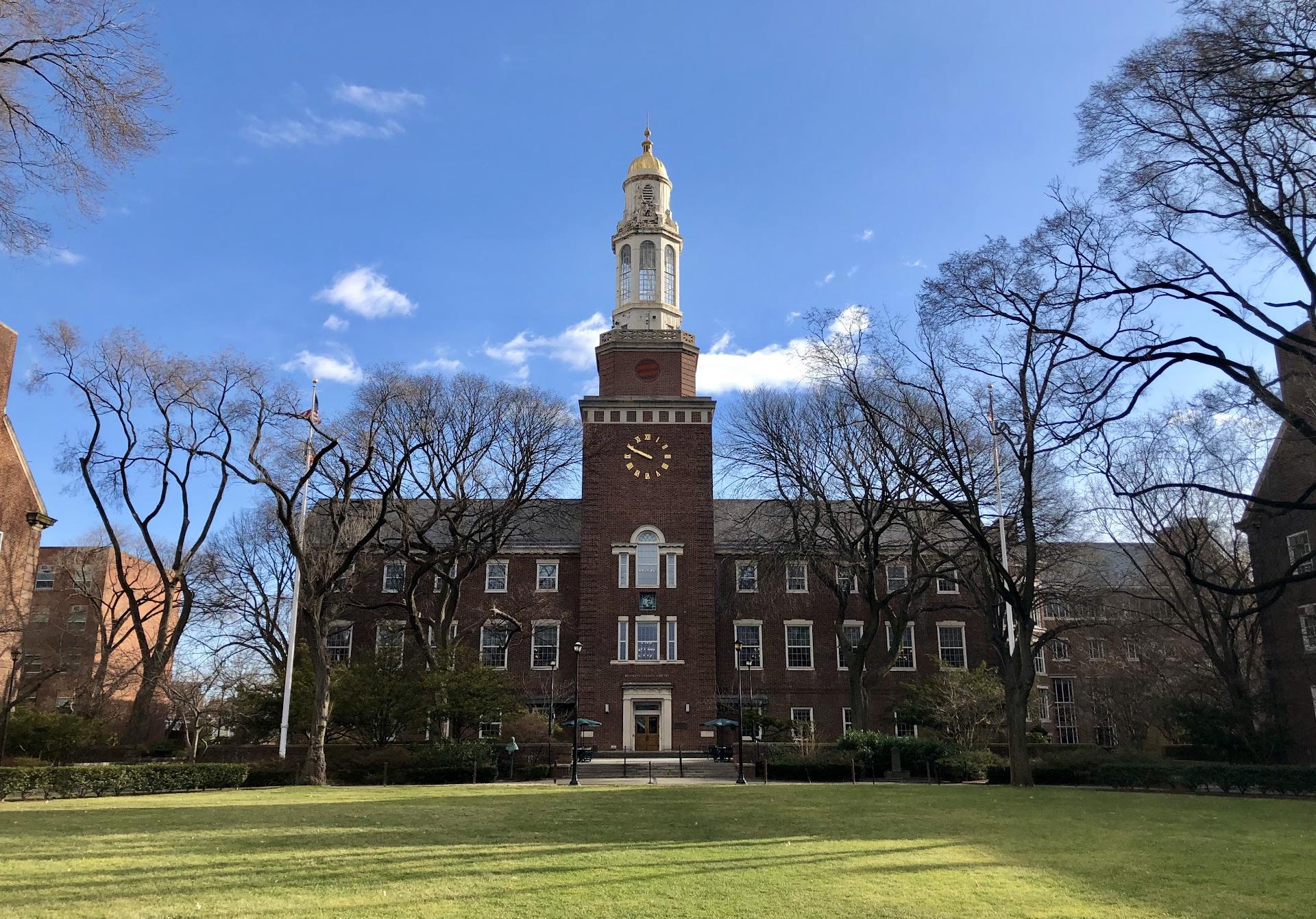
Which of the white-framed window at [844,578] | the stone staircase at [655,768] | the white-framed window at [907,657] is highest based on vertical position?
the white-framed window at [844,578]

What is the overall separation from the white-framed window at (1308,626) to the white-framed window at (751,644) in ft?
71.3

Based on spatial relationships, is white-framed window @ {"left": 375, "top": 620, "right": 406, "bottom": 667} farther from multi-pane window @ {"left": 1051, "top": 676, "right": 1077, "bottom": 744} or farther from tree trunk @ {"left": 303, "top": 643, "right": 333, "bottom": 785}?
multi-pane window @ {"left": 1051, "top": 676, "right": 1077, "bottom": 744}

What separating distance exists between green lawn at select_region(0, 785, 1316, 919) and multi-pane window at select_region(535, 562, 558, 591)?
28410 mm

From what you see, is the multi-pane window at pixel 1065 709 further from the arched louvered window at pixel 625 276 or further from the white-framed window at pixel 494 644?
the arched louvered window at pixel 625 276

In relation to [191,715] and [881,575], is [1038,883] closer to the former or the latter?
[191,715]

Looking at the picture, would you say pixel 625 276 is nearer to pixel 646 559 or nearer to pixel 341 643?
pixel 646 559

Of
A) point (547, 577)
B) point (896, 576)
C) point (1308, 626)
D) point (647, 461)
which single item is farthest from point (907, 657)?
point (547, 577)

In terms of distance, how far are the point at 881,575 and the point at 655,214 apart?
68.0 feet

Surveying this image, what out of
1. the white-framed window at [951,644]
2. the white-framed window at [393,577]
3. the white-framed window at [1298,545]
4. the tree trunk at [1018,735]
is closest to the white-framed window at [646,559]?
the white-framed window at [393,577]

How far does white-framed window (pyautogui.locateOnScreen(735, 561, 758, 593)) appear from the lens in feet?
153

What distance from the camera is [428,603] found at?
4744cm

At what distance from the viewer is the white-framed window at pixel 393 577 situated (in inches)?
1908

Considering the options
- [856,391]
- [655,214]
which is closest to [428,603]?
[655,214]

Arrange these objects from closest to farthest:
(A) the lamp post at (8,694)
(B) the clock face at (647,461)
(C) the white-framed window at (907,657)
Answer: (A) the lamp post at (8,694) → (B) the clock face at (647,461) → (C) the white-framed window at (907,657)
